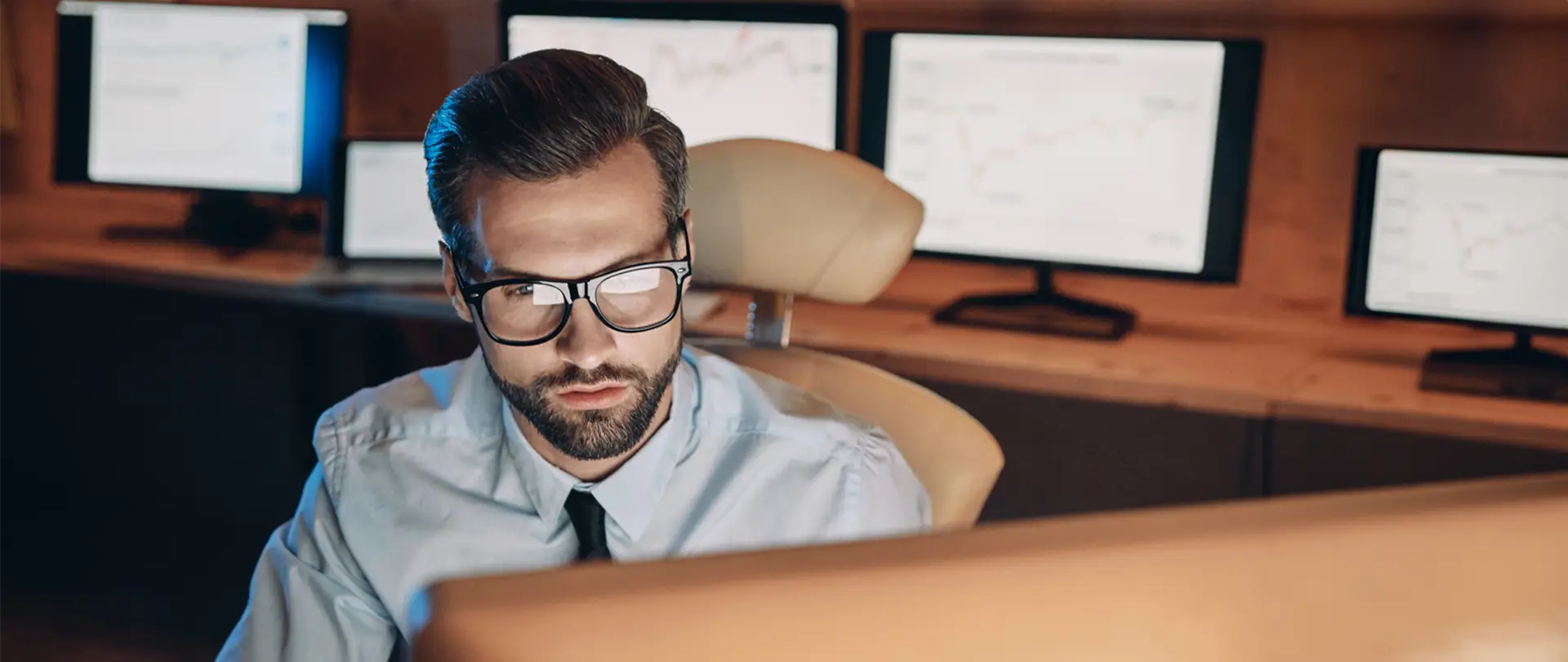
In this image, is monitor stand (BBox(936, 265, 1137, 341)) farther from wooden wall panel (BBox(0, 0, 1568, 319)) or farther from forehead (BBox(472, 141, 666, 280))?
forehead (BBox(472, 141, 666, 280))

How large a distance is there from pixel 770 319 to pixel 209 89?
1631mm

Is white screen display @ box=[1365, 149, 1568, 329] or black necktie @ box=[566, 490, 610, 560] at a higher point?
white screen display @ box=[1365, 149, 1568, 329]

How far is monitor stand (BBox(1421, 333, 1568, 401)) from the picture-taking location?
1.77m

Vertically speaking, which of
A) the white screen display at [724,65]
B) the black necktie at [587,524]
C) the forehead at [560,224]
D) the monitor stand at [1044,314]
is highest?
the white screen display at [724,65]

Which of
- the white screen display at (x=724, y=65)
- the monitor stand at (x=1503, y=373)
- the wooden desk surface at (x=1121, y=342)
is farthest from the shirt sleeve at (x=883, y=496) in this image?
the white screen display at (x=724, y=65)

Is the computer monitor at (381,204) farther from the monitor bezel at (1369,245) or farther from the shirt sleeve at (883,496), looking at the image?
the monitor bezel at (1369,245)

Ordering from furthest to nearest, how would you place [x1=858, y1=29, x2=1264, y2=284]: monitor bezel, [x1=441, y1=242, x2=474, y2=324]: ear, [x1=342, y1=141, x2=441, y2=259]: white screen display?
[x1=342, y1=141, x2=441, y2=259]: white screen display → [x1=858, y1=29, x2=1264, y2=284]: monitor bezel → [x1=441, y1=242, x2=474, y2=324]: ear

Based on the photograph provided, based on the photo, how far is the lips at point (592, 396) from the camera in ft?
4.04

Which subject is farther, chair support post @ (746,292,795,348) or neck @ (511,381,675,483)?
chair support post @ (746,292,795,348)

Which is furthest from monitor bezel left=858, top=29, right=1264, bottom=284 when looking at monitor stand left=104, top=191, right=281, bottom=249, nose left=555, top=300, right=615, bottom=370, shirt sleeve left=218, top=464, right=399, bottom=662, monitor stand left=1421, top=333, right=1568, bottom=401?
monitor stand left=104, top=191, right=281, bottom=249

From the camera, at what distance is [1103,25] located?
7.20 feet

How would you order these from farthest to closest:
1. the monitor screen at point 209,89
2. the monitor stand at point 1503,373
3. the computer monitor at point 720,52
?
the monitor screen at point 209,89, the computer monitor at point 720,52, the monitor stand at point 1503,373

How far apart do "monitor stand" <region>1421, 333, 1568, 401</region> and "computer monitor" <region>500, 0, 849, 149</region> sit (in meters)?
0.99

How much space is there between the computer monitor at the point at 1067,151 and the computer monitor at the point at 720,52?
0.30 ft
